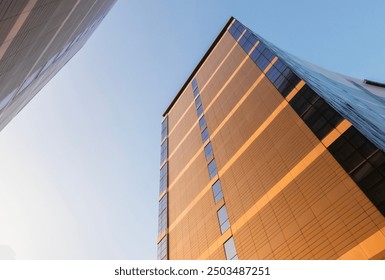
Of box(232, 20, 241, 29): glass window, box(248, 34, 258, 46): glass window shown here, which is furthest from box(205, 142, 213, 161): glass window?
box(232, 20, 241, 29): glass window

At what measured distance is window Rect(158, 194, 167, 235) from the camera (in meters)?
26.6

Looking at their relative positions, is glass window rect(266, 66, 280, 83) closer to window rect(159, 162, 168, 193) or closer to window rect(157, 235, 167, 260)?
window rect(159, 162, 168, 193)

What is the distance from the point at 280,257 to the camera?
13289 millimetres

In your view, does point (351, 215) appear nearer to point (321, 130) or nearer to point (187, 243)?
point (321, 130)

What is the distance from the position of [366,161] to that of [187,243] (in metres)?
13.6

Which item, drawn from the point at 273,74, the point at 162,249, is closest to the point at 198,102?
the point at 273,74

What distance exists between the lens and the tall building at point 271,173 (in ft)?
38.9

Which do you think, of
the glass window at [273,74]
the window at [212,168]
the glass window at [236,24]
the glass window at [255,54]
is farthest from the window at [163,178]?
the glass window at [236,24]

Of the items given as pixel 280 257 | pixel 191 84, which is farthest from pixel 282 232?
pixel 191 84

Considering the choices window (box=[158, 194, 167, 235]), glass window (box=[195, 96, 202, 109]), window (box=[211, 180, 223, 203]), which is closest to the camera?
window (box=[211, 180, 223, 203])

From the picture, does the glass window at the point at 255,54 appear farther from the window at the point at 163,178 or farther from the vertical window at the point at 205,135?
the window at the point at 163,178

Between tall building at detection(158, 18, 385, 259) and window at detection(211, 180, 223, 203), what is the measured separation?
87mm

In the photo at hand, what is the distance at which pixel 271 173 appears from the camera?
16609mm

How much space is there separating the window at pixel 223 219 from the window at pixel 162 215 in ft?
27.1
